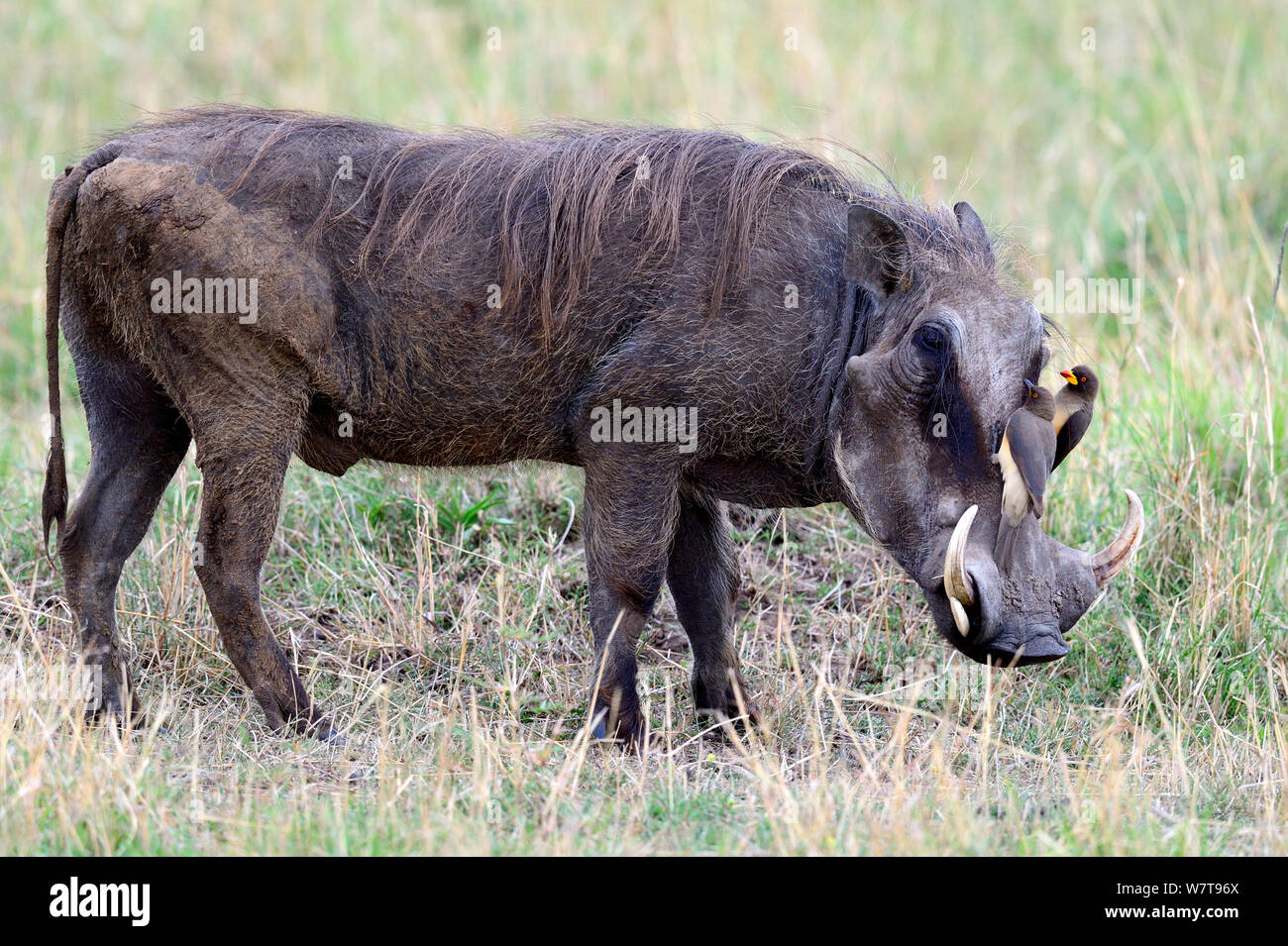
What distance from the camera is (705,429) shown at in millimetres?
3781

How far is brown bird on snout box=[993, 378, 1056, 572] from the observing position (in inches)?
131

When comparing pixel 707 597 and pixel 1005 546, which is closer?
pixel 1005 546

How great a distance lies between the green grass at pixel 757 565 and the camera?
3.18 metres

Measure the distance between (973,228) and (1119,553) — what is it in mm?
931

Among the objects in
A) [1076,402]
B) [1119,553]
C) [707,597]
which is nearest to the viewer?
[1076,402]

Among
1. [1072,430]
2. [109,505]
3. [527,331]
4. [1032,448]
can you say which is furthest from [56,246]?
[1072,430]

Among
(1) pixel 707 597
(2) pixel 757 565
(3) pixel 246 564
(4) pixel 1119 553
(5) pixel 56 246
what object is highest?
(5) pixel 56 246

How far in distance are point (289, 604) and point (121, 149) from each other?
156 centimetres

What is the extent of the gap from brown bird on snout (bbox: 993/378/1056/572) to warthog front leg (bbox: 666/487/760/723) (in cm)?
98

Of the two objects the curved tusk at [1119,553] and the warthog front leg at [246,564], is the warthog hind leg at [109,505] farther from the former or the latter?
the curved tusk at [1119,553]

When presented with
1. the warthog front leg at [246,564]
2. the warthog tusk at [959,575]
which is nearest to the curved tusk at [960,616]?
the warthog tusk at [959,575]

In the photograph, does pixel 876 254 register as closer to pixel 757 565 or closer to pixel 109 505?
pixel 757 565

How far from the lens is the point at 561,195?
3818 mm
